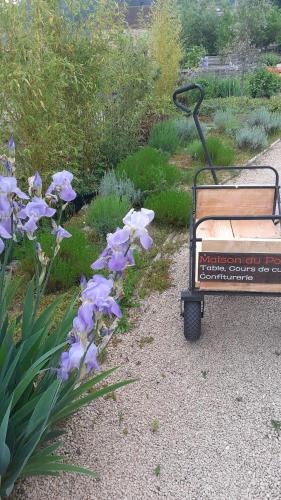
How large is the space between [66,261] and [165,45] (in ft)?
25.1

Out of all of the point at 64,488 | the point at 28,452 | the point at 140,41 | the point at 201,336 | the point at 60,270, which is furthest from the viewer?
the point at 140,41

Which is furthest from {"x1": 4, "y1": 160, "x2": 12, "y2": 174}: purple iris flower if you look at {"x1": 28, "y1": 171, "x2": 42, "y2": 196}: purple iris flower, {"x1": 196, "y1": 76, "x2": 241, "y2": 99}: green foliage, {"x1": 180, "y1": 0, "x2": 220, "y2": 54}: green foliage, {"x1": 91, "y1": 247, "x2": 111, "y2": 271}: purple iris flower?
{"x1": 180, "y1": 0, "x2": 220, "y2": 54}: green foliage

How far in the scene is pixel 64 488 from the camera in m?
2.02

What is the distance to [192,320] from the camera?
289 cm

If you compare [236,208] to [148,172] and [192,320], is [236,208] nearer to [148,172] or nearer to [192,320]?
[192,320]

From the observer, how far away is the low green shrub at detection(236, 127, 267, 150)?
305 inches

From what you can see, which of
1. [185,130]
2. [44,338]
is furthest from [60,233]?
[185,130]

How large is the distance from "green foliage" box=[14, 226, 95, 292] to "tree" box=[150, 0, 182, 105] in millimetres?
6692

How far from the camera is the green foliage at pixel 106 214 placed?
429cm

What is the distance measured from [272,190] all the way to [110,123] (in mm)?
3292

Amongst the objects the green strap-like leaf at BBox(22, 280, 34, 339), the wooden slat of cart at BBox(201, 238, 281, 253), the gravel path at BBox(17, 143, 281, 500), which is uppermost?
the green strap-like leaf at BBox(22, 280, 34, 339)

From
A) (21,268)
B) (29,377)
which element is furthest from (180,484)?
(21,268)

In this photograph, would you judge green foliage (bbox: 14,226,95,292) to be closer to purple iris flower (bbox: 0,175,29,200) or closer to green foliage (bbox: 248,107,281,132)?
purple iris flower (bbox: 0,175,29,200)

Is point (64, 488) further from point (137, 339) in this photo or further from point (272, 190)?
point (272, 190)
